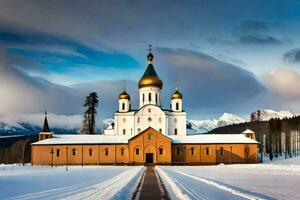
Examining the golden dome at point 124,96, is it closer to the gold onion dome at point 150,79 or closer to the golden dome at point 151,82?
the gold onion dome at point 150,79

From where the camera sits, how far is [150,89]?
289 ft

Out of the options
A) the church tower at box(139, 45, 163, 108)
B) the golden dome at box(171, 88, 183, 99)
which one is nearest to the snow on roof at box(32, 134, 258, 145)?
the church tower at box(139, 45, 163, 108)

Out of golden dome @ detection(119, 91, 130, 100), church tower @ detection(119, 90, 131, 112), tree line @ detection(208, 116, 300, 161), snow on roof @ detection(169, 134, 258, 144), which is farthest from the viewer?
tree line @ detection(208, 116, 300, 161)

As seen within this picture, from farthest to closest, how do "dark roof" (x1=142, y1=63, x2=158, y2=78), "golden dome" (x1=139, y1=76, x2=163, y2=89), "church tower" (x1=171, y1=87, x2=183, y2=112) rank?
"church tower" (x1=171, y1=87, x2=183, y2=112) → "dark roof" (x1=142, y1=63, x2=158, y2=78) → "golden dome" (x1=139, y1=76, x2=163, y2=89)

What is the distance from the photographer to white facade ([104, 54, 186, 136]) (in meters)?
86.8

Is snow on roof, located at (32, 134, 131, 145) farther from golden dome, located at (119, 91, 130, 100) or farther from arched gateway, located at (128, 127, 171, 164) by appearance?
golden dome, located at (119, 91, 130, 100)

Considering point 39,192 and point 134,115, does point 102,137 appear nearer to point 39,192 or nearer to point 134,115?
point 134,115

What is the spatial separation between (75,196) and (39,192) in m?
3.21

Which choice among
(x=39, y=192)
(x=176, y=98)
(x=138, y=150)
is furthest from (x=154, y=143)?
(x=39, y=192)

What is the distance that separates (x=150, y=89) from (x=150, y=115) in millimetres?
5248

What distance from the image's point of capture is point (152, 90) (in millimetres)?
88000

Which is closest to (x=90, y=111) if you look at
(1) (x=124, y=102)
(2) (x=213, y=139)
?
(1) (x=124, y=102)

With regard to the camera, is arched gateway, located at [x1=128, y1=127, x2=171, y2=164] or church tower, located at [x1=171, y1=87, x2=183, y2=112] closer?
arched gateway, located at [x1=128, y1=127, x2=171, y2=164]

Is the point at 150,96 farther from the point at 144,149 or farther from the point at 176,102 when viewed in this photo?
the point at 144,149
